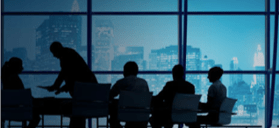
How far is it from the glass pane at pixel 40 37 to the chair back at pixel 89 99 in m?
3.07

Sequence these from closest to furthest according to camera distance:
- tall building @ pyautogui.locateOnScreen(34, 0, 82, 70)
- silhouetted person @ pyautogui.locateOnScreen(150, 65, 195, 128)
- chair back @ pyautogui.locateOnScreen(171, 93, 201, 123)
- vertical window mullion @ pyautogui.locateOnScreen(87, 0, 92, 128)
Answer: chair back @ pyautogui.locateOnScreen(171, 93, 201, 123) < silhouetted person @ pyautogui.locateOnScreen(150, 65, 195, 128) < vertical window mullion @ pyautogui.locateOnScreen(87, 0, 92, 128) < tall building @ pyautogui.locateOnScreen(34, 0, 82, 70)

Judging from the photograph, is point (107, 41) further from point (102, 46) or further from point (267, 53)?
point (267, 53)

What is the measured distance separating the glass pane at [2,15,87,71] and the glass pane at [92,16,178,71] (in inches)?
14.1

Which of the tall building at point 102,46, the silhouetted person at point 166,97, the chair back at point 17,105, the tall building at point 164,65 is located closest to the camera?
the chair back at point 17,105

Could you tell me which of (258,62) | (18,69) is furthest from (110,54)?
(18,69)

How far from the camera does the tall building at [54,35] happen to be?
8.09 metres

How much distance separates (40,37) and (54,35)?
0.93 ft

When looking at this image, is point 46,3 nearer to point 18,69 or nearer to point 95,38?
point 95,38

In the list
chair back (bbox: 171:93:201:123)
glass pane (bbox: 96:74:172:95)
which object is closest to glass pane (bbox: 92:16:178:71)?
glass pane (bbox: 96:74:172:95)

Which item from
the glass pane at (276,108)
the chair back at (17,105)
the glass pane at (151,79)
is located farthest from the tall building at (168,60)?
the chair back at (17,105)

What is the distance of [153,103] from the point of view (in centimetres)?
481

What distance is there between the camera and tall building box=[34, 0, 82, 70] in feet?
26.5

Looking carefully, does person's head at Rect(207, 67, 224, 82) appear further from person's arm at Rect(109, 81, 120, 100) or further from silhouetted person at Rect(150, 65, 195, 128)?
person's arm at Rect(109, 81, 120, 100)

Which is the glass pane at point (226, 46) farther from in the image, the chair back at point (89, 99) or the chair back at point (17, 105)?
the chair back at point (17, 105)
